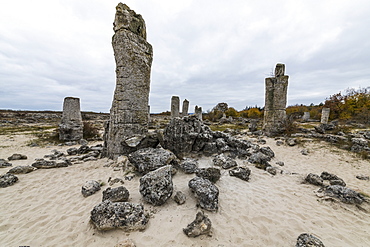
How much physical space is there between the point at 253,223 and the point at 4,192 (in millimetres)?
5834

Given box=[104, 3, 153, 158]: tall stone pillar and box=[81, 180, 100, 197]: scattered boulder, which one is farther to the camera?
box=[104, 3, 153, 158]: tall stone pillar

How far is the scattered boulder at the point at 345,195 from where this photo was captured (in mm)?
3387

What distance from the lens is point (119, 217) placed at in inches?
98.8

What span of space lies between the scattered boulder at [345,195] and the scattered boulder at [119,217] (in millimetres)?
4447

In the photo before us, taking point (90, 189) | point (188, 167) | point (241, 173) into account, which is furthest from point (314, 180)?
point (90, 189)

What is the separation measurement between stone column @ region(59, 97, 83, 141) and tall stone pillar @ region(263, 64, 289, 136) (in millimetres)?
14100

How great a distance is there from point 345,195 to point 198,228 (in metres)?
3.74

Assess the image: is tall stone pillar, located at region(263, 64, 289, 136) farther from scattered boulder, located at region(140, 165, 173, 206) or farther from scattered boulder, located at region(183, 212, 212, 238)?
scattered boulder, located at region(183, 212, 212, 238)

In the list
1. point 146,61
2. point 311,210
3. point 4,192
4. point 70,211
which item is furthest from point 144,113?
point 311,210

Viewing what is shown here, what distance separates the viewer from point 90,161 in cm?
604

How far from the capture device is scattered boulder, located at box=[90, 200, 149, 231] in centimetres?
245

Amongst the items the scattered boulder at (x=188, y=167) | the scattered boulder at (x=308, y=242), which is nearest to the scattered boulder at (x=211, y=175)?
the scattered boulder at (x=188, y=167)

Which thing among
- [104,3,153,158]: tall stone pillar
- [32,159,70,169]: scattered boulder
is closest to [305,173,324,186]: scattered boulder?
[104,3,153,158]: tall stone pillar

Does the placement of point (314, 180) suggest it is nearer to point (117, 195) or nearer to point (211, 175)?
point (211, 175)
